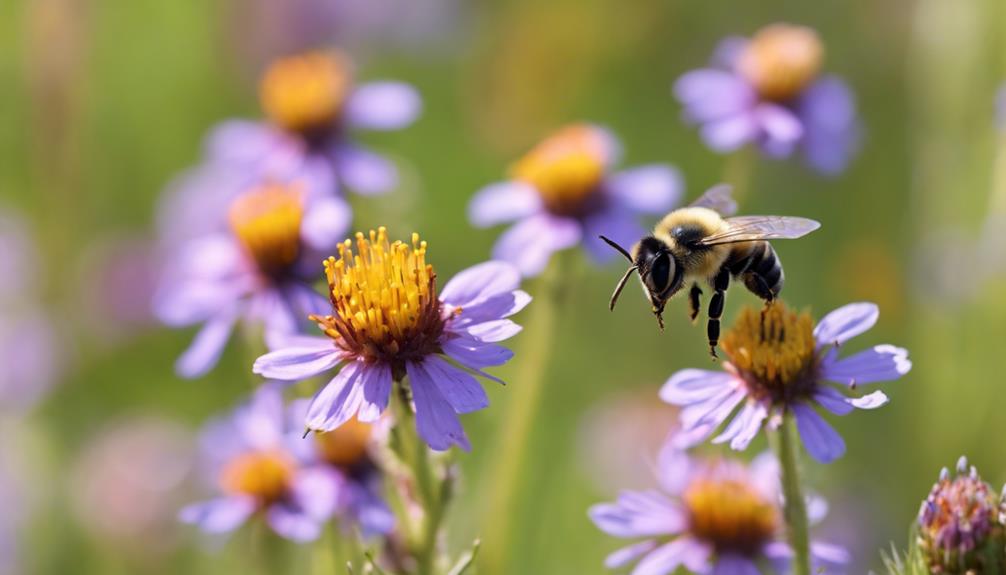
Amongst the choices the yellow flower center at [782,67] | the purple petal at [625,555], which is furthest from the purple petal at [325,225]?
the yellow flower center at [782,67]

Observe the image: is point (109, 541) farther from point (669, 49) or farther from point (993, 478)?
point (669, 49)

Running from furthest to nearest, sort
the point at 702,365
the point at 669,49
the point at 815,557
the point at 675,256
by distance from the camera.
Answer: the point at 669,49, the point at 702,365, the point at 675,256, the point at 815,557

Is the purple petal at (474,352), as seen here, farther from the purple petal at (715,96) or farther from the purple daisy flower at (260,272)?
the purple petal at (715,96)

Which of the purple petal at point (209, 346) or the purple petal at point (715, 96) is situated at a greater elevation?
the purple petal at point (715, 96)

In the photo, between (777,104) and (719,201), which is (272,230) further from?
(777,104)

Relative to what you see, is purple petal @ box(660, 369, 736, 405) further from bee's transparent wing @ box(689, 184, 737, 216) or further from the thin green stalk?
the thin green stalk

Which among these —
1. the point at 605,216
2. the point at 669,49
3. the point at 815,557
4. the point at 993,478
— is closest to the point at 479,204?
A: the point at 605,216
